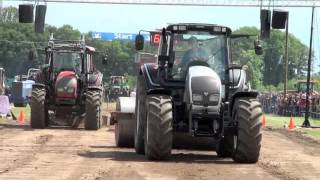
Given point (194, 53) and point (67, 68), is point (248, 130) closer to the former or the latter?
point (194, 53)

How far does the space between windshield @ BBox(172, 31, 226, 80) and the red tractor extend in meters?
8.77

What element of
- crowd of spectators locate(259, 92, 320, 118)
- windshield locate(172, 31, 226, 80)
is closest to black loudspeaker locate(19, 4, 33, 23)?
windshield locate(172, 31, 226, 80)

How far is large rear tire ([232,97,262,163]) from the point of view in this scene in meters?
13.8

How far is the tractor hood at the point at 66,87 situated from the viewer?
2406 cm

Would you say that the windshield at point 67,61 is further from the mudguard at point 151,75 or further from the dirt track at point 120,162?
the mudguard at point 151,75

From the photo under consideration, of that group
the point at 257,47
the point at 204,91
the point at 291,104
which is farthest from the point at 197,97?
the point at 291,104

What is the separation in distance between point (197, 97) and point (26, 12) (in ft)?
50.4

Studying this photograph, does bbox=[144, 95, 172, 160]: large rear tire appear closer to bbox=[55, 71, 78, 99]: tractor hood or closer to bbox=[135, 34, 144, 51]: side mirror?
bbox=[135, 34, 144, 51]: side mirror

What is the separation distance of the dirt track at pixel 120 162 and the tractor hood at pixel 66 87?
4296 millimetres

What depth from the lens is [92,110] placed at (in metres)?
23.4

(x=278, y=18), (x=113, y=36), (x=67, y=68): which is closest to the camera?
(x=278, y=18)

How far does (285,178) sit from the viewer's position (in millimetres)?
11633

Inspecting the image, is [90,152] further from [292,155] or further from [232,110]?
[292,155]

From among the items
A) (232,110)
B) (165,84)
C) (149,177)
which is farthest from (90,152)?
(149,177)
